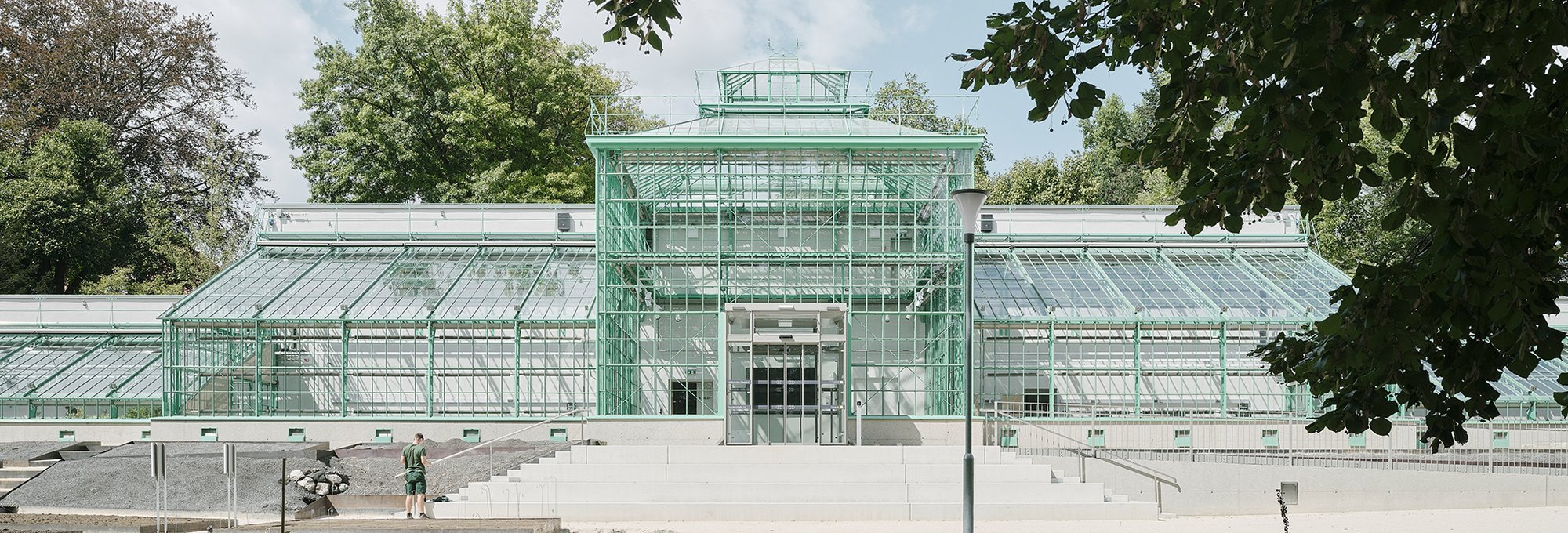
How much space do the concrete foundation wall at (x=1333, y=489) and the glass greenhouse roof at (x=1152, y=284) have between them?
257 inches

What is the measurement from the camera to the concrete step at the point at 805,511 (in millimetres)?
18562

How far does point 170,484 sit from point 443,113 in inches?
987

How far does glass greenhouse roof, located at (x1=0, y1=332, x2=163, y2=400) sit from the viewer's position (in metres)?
29.0

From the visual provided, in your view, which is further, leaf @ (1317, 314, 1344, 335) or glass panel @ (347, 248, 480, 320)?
glass panel @ (347, 248, 480, 320)

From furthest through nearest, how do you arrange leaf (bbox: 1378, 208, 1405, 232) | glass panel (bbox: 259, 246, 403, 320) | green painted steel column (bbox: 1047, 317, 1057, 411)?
glass panel (bbox: 259, 246, 403, 320), green painted steel column (bbox: 1047, 317, 1057, 411), leaf (bbox: 1378, 208, 1405, 232)

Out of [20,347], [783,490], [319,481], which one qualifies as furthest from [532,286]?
[20,347]

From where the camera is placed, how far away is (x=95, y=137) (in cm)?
4350

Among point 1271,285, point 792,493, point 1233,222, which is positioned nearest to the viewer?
point 1233,222

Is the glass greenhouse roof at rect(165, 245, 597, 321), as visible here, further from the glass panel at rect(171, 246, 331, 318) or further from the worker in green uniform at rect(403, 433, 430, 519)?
the worker in green uniform at rect(403, 433, 430, 519)

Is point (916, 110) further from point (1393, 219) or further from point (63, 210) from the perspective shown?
point (1393, 219)

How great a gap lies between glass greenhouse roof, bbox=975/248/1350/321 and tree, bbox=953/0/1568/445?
22224 millimetres

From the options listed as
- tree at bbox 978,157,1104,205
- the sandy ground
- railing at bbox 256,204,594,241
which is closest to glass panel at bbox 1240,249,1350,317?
the sandy ground

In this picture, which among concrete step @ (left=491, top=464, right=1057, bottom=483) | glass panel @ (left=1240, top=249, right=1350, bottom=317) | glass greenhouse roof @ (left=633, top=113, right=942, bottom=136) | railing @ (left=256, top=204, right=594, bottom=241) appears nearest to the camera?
concrete step @ (left=491, top=464, right=1057, bottom=483)

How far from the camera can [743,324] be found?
2570 centimetres
